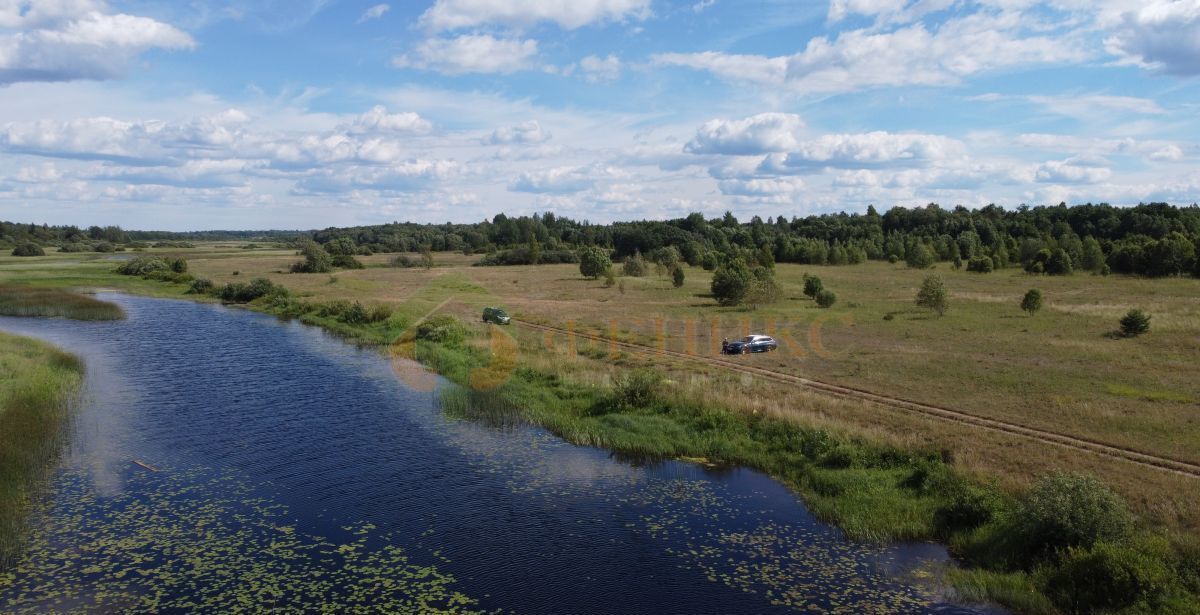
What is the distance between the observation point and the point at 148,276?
114750mm

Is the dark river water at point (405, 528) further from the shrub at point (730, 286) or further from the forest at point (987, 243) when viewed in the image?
the forest at point (987, 243)

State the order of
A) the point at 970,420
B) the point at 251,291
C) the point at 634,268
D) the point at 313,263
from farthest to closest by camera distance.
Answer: the point at 313,263
the point at 634,268
the point at 251,291
the point at 970,420

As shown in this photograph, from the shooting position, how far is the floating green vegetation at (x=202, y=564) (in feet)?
59.7

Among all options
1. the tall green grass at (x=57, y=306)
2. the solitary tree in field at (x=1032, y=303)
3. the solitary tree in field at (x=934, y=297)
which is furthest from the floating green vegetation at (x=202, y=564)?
the solitary tree in field at (x=1032, y=303)

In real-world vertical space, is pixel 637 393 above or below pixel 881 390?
above

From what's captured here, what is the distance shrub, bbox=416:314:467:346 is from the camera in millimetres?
56750

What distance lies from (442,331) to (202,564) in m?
38.2

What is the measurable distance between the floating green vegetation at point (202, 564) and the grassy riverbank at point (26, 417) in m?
0.87

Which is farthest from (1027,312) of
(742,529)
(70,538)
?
(70,538)

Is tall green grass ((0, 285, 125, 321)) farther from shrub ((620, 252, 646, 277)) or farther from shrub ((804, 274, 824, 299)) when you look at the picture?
shrub ((620, 252, 646, 277))

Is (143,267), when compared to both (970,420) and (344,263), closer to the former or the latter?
(344,263)

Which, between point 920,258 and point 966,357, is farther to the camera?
point 920,258

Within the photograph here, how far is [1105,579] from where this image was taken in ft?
58.3

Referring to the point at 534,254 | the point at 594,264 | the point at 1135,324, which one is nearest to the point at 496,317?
the point at 1135,324
